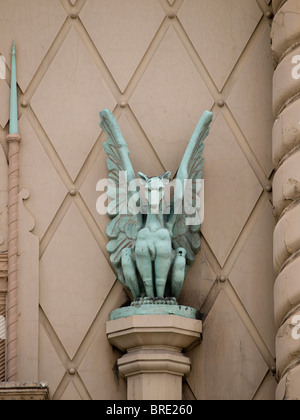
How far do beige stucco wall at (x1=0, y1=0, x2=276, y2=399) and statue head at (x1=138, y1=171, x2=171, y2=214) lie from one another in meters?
0.32

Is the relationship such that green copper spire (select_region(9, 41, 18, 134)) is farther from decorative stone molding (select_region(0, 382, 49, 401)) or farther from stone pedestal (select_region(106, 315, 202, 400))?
decorative stone molding (select_region(0, 382, 49, 401))

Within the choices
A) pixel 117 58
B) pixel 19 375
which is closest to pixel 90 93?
pixel 117 58

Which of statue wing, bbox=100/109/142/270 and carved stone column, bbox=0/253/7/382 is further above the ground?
statue wing, bbox=100/109/142/270

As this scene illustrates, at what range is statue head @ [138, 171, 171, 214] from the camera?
9047 mm

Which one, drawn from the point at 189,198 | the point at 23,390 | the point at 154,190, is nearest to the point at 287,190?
the point at 189,198

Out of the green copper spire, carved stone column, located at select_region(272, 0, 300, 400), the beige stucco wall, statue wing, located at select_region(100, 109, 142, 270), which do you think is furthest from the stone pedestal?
the green copper spire

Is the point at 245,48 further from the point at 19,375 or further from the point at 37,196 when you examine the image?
the point at 19,375

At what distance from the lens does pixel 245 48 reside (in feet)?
31.6

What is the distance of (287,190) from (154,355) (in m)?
1.17

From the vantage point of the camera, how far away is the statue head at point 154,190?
9.05m

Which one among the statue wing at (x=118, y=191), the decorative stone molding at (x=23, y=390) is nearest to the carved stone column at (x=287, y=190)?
the statue wing at (x=118, y=191)

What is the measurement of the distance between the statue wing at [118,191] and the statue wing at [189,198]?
217 millimetres

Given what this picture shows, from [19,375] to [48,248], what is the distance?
0.76 meters

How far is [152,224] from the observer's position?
9078 mm
